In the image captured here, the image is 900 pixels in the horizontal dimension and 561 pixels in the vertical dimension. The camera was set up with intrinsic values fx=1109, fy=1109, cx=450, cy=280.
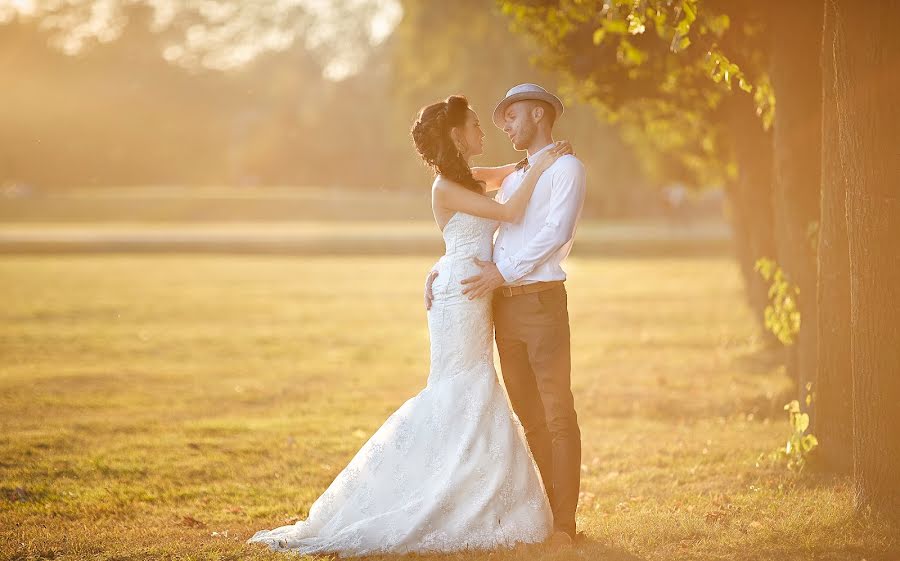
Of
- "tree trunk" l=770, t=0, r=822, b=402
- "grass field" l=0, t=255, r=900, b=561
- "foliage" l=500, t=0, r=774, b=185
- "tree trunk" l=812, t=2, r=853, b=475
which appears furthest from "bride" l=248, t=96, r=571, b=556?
"tree trunk" l=770, t=0, r=822, b=402

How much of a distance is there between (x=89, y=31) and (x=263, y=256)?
277 ft

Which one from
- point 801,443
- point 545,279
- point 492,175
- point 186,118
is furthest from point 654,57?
point 186,118

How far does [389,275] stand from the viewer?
93.1 ft

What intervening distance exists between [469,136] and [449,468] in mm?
1664

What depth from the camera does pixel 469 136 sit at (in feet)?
18.4

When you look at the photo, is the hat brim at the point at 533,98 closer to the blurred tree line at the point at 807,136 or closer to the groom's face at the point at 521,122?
the groom's face at the point at 521,122

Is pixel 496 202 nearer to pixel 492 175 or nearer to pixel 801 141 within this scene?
pixel 492 175

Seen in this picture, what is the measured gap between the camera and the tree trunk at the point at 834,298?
651cm

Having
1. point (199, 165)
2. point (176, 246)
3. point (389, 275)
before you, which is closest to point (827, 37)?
point (389, 275)

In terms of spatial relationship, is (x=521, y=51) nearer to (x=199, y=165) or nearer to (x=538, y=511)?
(x=538, y=511)

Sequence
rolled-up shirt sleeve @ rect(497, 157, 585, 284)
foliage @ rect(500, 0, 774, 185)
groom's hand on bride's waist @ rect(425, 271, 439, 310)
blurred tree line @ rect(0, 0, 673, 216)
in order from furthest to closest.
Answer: blurred tree line @ rect(0, 0, 673, 216) → foliage @ rect(500, 0, 774, 185) → groom's hand on bride's waist @ rect(425, 271, 439, 310) → rolled-up shirt sleeve @ rect(497, 157, 585, 284)

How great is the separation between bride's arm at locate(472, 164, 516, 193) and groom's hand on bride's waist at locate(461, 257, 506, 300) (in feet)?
Answer: 1.73

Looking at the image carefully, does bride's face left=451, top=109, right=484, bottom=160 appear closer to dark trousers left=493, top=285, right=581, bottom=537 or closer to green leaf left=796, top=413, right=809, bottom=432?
dark trousers left=493, top=285, right=581, bottom=537

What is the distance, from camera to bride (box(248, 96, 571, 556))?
5.43m
